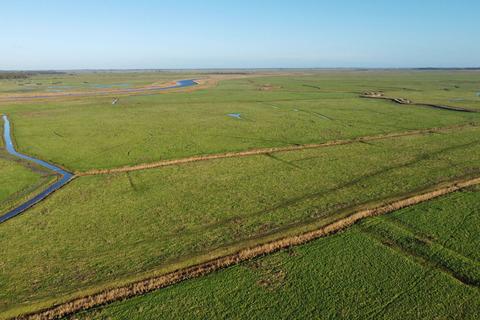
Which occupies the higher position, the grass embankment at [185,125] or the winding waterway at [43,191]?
the grass embankment at [185,125]

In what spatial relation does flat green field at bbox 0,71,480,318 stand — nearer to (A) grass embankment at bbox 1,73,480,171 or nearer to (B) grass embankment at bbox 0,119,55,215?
(B) grass embankment at bbox 0,119,55,215

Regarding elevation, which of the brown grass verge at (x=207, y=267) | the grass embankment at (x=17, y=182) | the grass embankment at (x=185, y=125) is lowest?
the brown grass verge at (x=207, y=267)

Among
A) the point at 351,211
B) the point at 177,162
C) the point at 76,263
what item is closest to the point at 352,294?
the point at 351,211

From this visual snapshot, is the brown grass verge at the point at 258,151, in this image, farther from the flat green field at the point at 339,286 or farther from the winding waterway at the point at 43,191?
the flat green field at the point at 339,286

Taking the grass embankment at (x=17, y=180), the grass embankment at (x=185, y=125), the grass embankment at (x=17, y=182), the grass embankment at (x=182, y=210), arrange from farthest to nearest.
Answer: the grass embankment at (x=185, y=125)
the grass embankment at (x=17, y=180)
the grass embankment at (x=17, y=182)
the grass embankment at (x=182, y=210)

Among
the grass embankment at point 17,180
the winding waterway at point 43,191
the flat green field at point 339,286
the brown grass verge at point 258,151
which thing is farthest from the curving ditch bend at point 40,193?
the flat green field at point 339,286

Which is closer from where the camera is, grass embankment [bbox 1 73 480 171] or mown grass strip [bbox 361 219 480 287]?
mown grass strip [bbox 361 219 480 287]

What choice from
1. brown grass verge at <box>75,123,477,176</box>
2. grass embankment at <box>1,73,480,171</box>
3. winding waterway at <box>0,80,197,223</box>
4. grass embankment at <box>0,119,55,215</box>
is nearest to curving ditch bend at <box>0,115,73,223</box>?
winding waterway at <box>0,80,197,223</box>
